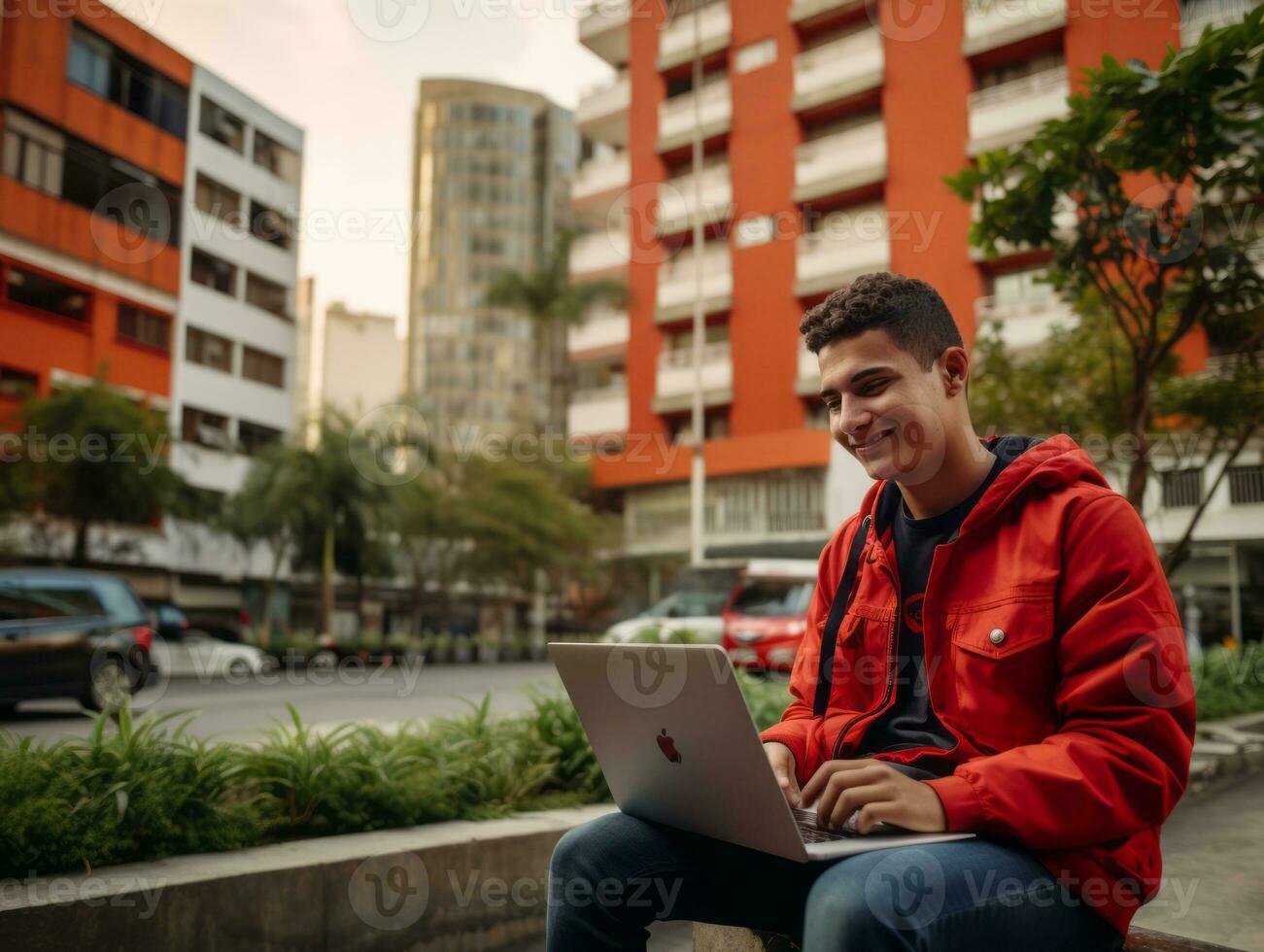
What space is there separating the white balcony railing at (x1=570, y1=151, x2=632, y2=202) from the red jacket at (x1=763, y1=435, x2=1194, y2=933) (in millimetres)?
33453

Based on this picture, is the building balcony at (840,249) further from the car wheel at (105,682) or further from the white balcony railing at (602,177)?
the car wheel at (105,682)

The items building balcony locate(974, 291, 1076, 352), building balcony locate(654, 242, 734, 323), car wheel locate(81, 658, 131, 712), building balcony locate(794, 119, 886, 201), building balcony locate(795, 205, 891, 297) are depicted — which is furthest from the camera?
building balcony locate(654, 242, 734, 323)

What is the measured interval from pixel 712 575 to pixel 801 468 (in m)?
11.6

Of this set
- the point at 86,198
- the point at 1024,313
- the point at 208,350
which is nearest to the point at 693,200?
the point at 1024,313

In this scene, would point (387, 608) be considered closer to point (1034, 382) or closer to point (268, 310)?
point (268, 310)

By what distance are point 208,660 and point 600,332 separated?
17651 millimetres

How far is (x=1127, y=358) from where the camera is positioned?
10.9 m

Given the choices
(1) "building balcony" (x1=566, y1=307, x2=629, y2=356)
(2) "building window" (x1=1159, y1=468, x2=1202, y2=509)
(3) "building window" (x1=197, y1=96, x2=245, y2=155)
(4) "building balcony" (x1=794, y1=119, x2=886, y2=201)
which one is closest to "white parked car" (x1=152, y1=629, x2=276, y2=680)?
(1) "building balcony" (x1=566, y1=307, x2=629, y2=356)

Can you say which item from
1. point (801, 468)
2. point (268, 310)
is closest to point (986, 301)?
point (801, 468)

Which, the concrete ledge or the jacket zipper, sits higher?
the jacket zipper

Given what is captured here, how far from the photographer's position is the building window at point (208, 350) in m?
31.9

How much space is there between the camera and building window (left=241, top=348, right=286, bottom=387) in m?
34.5

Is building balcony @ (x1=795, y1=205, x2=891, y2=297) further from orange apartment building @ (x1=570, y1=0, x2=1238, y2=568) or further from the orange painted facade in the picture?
the orange painted facade

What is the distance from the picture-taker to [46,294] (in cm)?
2652
